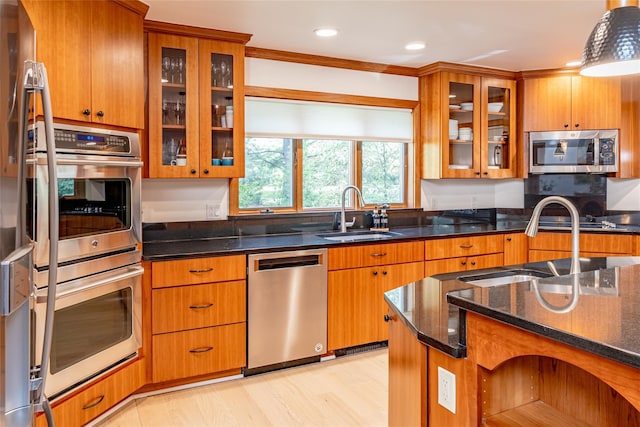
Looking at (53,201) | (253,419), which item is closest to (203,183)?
(253,419)

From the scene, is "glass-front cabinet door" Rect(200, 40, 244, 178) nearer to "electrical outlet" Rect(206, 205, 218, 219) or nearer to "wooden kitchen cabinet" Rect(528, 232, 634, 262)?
"electrical outlet" Rect(206, 205, 218, 219)

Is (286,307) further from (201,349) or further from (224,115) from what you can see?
(224,115)

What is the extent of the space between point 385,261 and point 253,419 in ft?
4.99

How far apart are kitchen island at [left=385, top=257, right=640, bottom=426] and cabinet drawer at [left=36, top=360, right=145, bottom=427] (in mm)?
1609

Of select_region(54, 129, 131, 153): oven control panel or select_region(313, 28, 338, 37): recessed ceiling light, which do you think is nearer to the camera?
select_region(54, 129, 131, 153): oven control panel

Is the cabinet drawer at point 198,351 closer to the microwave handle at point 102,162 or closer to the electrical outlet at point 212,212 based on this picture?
the electrical outlet at point 212,212

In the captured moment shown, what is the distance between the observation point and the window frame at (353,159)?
12.1 feet

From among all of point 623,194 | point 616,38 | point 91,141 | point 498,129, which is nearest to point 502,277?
point 616,38

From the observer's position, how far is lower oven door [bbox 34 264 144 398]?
2.22 metres

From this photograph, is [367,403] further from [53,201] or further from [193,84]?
[193,84]

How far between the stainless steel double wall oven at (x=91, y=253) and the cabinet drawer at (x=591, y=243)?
348 cm

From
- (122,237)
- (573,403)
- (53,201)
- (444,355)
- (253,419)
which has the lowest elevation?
(253,419)

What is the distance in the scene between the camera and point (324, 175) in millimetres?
4113

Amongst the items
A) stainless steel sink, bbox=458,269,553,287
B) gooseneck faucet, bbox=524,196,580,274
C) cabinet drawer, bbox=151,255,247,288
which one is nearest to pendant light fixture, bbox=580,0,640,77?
gooseneck faucet, bbox=524,196,580,274
